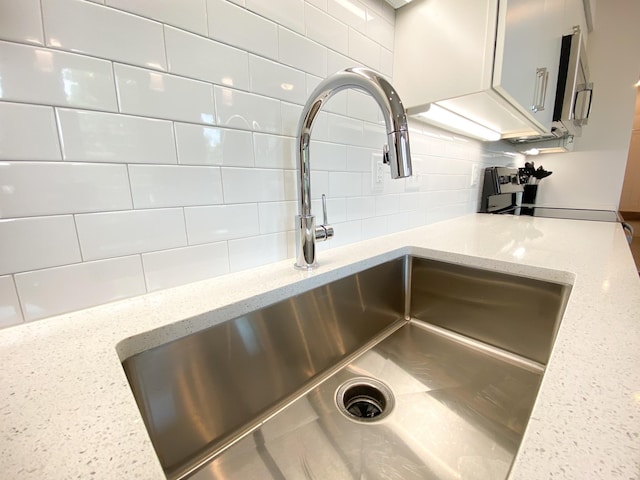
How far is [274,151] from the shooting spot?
2.25 ft

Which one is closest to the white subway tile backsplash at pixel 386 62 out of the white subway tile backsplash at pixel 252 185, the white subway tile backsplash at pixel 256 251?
the white subway tile backsplash at pixel 252 185

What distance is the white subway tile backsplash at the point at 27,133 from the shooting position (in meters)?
0.40

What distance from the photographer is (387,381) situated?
648mm

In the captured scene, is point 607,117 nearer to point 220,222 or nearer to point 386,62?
point 386,62

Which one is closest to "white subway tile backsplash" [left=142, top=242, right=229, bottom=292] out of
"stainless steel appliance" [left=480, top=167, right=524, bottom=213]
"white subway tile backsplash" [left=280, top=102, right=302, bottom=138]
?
"white subway tile backsplash" [left=280, top=102, right=302, bottom=138]

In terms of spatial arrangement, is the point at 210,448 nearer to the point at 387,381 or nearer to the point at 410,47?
the point at 387,381

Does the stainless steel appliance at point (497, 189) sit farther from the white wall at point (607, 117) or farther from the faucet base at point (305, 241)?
the faucet base at point (305, 241)

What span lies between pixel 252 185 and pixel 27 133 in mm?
372

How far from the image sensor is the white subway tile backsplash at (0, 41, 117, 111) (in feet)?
1.29

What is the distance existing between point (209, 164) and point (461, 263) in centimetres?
71

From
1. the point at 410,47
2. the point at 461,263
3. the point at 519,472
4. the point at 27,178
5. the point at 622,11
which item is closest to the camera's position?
the point at 519,472

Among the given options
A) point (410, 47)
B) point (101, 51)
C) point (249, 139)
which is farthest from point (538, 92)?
point (101, 51)

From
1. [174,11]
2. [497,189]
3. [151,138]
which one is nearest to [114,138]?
[151,138]

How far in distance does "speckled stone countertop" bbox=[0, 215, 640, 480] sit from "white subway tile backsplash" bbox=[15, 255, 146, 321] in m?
0.02
